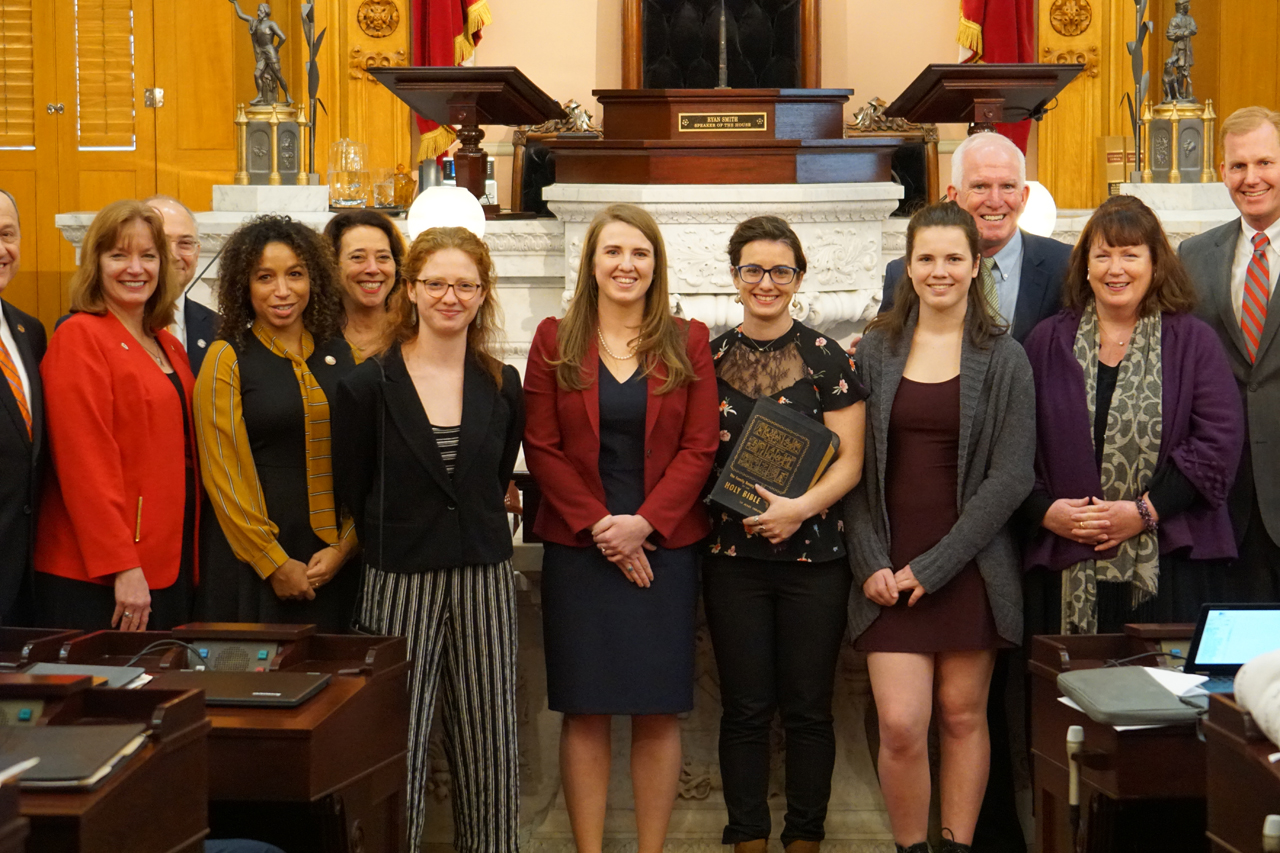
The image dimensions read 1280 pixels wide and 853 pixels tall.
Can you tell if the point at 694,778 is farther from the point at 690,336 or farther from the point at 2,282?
the point at 2,282

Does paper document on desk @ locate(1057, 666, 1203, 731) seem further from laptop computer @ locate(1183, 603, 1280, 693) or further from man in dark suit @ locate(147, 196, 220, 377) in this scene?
man in dark suit @ locate(147, 196, 220, 377)

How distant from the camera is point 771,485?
2764 mm

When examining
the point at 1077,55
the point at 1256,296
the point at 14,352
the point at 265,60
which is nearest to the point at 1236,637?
the point at 1256,296

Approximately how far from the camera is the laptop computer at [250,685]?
86.0 inches

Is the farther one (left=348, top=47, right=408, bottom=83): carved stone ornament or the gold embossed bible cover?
(left=348, top=47, right=408, bottom=83): carved stone ornament

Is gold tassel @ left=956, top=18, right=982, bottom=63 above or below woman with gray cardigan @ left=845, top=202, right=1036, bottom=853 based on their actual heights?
above

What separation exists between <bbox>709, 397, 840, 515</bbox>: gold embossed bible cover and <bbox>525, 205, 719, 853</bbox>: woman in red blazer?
0.07 metres

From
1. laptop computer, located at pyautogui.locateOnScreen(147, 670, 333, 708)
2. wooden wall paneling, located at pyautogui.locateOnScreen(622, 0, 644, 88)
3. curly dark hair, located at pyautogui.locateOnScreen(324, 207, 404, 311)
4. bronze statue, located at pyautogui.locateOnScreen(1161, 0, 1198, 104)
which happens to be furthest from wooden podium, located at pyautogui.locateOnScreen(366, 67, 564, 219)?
laptop computer, located at pyautogui.locateOnScreen(147, 670, 333, 708)

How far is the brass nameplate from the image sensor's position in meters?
4.84

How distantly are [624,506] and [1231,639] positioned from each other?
3.79ft

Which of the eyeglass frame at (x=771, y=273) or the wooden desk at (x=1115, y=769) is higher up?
the eyeglass frame at (x=771, y=273)

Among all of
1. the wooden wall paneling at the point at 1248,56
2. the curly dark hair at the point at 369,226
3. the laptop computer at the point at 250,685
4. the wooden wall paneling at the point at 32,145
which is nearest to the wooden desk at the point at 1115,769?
the laptop computer at the point at 250,685

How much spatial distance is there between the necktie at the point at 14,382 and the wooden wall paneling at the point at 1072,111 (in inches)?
254

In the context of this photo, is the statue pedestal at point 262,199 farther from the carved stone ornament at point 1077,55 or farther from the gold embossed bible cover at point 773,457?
the carved stone ornament at point 1077,55
